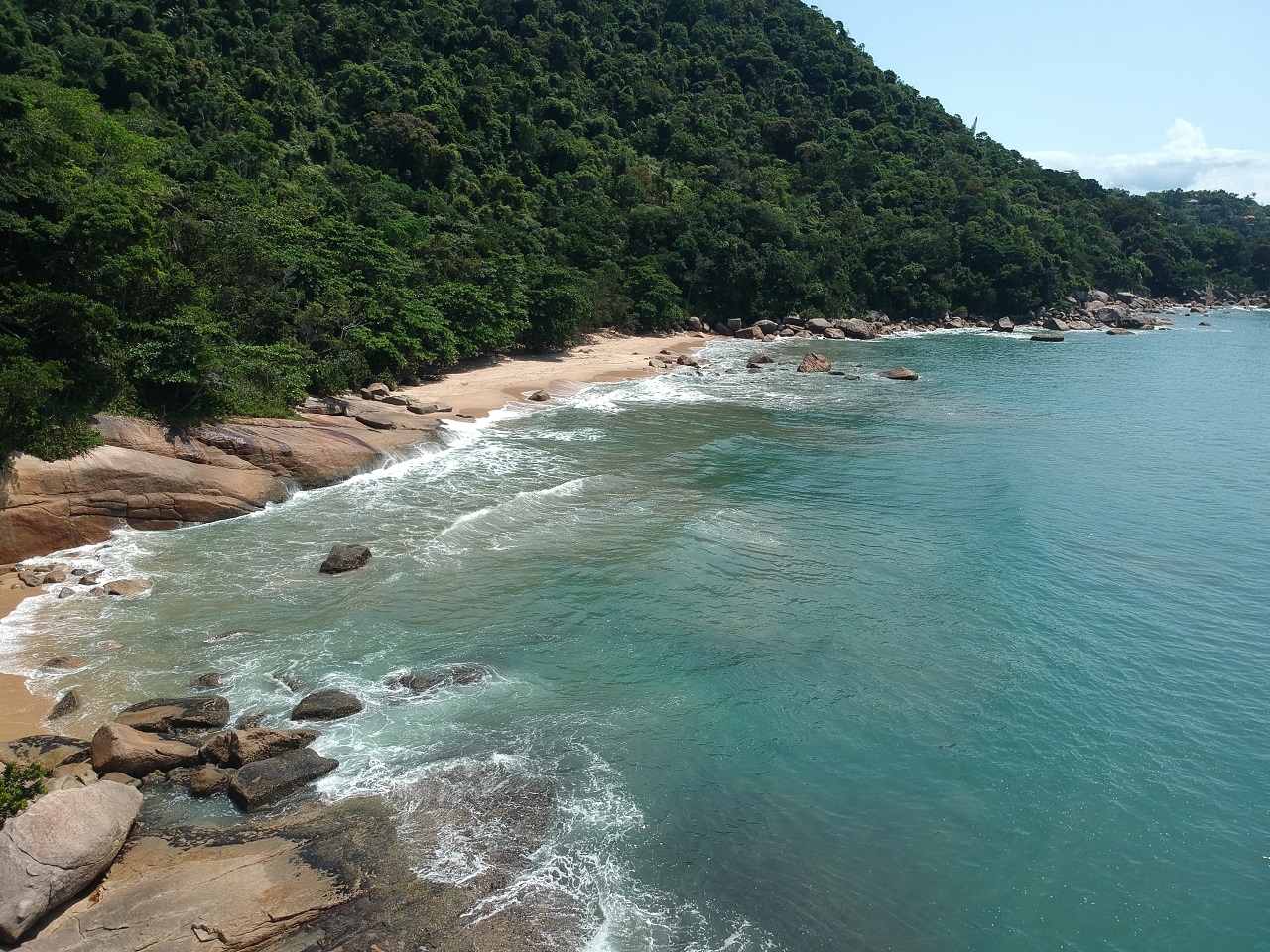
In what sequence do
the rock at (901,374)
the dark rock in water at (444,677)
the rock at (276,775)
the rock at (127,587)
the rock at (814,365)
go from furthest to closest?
the rock at (814,365)
the rock at (901,374)
the rock at (127,587)
the dark rock in water at (444,677)
the rock at (276,775)

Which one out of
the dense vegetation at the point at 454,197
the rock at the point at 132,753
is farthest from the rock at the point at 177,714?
the dense vegetation at the point at 454,197

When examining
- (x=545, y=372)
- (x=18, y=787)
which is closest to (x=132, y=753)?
(x=18, y=787)

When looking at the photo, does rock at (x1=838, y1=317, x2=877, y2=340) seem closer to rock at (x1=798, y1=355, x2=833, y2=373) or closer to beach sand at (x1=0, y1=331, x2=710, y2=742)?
beach sand at (x1=0, y1=331, x2=710, y2=742)

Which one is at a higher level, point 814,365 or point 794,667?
point 814,365

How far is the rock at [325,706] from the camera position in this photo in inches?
556

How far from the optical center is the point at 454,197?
212ft

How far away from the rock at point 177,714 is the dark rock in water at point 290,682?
111cm

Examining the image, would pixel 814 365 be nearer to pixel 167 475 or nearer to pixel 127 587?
pixel 167 475

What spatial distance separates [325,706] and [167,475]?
37.5 ft

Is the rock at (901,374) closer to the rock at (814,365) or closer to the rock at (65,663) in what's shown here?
the rock at (814,365)

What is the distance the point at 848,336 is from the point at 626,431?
1685 inches

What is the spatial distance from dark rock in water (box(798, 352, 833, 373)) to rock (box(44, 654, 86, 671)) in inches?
1720

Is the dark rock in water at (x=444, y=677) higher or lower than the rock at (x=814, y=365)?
lower

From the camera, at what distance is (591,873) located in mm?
11188
